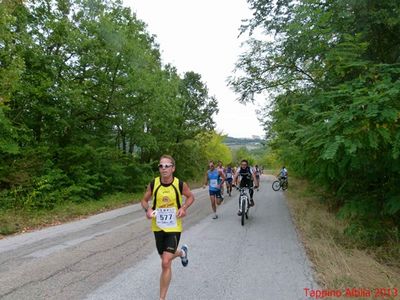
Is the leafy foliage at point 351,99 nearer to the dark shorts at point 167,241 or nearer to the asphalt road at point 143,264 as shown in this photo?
the asphalt road at point 143,264

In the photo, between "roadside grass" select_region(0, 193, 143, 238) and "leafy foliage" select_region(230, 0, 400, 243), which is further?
"roadside grass" select_region(0, 193, 143, 238)

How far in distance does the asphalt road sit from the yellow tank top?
102cm

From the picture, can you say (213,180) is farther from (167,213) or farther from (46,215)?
(167,213)

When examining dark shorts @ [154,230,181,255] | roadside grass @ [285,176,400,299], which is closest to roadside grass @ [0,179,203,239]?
dark shorts @ [154,230,181,255]

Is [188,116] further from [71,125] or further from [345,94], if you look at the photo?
[345,94]

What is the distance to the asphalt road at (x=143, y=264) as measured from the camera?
5184 millimetres

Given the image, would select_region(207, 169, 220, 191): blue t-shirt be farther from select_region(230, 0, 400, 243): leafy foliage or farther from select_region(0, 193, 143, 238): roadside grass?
select_region(0, 193, 143, 238): roadside grass

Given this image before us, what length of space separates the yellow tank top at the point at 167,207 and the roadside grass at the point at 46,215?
6.75m

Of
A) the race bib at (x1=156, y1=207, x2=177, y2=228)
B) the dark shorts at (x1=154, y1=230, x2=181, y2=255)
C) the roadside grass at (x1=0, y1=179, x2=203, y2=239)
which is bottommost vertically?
the roadside grass at (x1=0, y1=179, x2=203, y2=239)

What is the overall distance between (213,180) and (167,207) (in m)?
8.77

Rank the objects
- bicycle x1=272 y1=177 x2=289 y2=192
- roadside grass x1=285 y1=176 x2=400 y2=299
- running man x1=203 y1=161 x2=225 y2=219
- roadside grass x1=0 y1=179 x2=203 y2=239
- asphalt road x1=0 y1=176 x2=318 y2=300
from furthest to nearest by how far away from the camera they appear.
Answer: bicycle x1=272 y1=177 x2=289 y2=192
running man x1=203 y1=161 x2=225 y2=219
roadside grass x1=0 y1=179 x2=203 y2=239
roadside grass x1=285 y1=176 x2=400 y2=299
asphalt road x1=0 y1=176 x2=318 y2=300

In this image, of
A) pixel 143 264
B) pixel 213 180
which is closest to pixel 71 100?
pixel 213 180

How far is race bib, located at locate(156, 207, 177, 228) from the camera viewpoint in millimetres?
4766

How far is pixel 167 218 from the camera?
4.77m
